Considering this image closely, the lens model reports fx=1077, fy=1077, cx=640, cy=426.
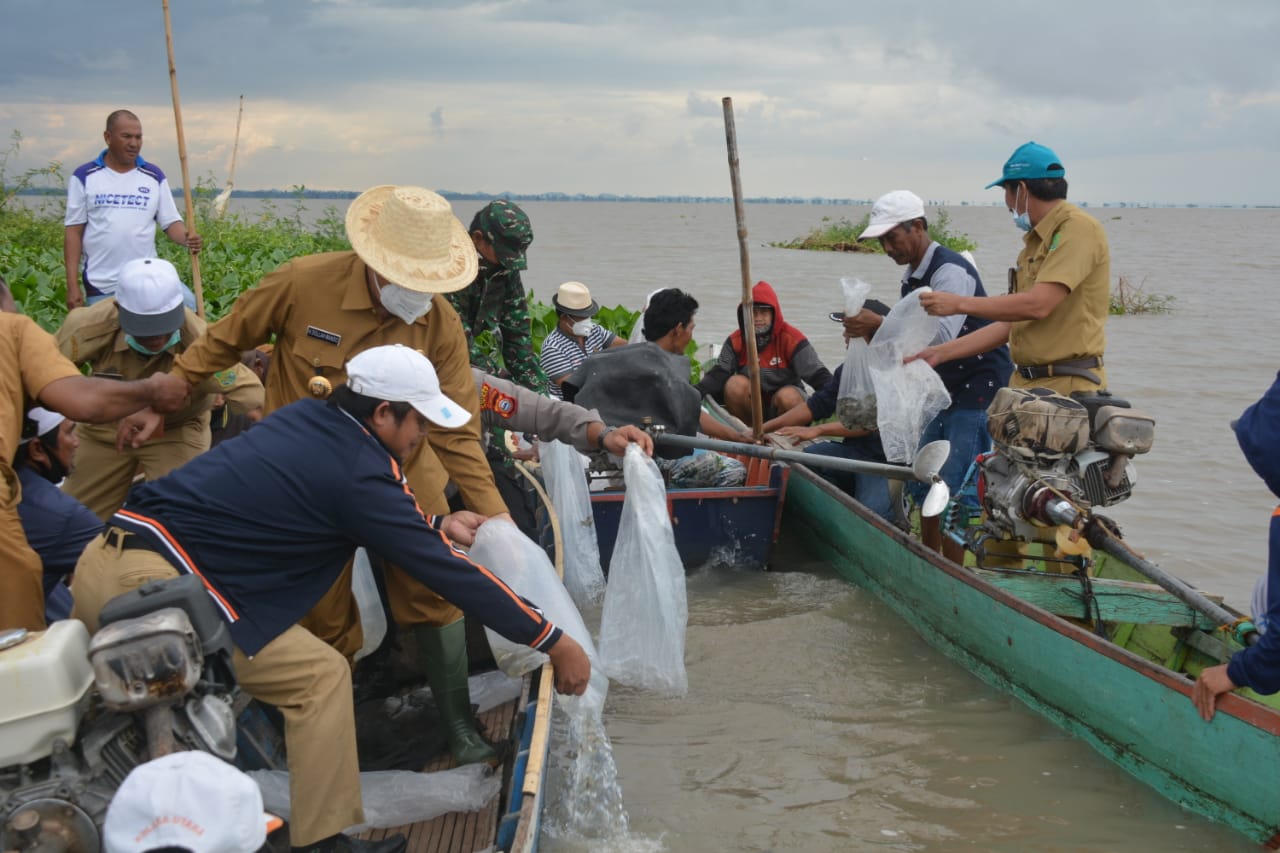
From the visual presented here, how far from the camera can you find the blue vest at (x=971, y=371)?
545cm

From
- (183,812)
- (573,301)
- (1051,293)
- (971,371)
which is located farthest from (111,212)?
(183,812)

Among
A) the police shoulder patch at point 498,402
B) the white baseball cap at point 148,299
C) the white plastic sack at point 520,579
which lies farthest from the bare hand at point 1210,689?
the white baseball cap at point 148,299

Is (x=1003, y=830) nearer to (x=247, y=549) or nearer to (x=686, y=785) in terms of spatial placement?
(x=686, y=785)

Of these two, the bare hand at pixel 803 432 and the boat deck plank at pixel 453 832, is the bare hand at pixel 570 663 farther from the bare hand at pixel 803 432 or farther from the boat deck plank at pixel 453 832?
the bare hand at pixel 803 432

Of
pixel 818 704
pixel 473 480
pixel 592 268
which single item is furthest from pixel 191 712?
pixel 592 268

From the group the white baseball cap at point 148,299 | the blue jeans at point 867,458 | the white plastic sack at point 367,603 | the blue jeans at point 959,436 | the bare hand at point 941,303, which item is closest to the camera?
the white plastic sack at point 367,603

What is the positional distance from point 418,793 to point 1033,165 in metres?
3.48

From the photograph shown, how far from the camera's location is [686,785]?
436 centimetres

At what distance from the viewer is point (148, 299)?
3850 millimetres

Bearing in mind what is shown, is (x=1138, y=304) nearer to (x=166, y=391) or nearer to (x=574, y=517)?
(x=574, y=517)

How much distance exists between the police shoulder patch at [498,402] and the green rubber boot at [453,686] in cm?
100

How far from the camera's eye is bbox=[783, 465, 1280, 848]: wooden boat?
3416 mm

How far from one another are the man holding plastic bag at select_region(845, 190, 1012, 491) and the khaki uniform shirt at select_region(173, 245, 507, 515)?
2553mm

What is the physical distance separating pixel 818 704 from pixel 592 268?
2479cm
